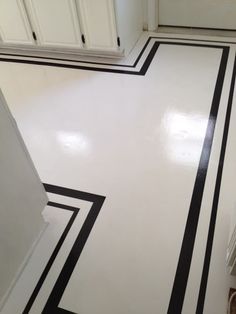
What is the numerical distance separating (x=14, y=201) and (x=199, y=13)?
2.91 meters

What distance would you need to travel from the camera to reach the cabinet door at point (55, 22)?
264cm

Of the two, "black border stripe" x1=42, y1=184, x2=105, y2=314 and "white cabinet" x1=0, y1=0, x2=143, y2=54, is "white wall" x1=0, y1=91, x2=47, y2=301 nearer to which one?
"black border stripe" x1=42, y1=184, x2=105, y2=314

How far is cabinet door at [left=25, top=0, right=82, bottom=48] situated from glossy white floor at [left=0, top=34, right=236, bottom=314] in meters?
0.32

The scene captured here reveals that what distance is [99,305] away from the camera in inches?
50.1

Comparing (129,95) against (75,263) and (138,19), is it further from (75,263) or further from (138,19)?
(75,263)

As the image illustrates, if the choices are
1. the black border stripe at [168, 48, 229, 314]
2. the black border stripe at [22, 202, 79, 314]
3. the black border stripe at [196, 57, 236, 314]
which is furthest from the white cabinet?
the black border stripe at [22, 202, 79, 314]

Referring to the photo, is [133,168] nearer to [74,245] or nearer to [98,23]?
[74,245]

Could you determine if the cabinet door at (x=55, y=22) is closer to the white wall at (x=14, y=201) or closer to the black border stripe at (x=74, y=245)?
the black border stripe at (x=74, y=245)

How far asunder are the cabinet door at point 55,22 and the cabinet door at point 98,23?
0.09 m

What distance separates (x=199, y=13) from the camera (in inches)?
120

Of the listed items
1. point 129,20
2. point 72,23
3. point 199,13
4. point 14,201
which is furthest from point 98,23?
point 14,201

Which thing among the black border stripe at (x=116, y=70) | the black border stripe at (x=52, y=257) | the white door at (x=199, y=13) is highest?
the white door at (x=199, y=13)

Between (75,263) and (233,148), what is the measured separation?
1.29 m

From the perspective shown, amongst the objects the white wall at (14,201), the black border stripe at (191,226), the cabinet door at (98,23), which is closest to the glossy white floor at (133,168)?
the black border stripe at (191,226)
